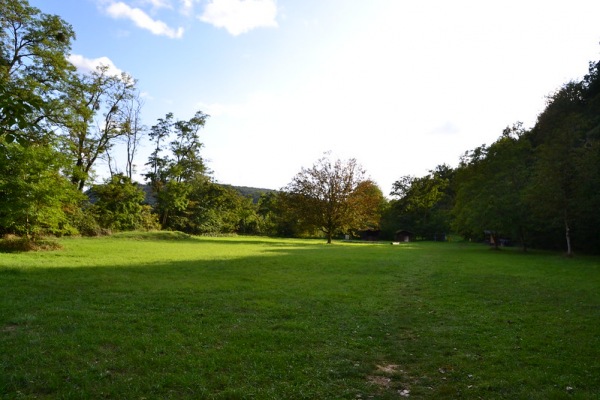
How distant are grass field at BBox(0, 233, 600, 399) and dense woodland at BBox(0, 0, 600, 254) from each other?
3.22m

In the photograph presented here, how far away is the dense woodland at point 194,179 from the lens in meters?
19.3

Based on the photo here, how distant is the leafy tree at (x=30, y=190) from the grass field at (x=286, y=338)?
5.43 m

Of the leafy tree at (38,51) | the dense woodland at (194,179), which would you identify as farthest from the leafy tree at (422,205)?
the leafy tree at (38,51)

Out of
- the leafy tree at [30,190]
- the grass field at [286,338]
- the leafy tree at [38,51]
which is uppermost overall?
the leafy tree at [38,51]

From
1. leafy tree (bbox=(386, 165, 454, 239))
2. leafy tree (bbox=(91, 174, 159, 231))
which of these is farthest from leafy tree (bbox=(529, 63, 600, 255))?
leafy tree (bbox=(386, 165, 454, 239))

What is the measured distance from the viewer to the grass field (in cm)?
507

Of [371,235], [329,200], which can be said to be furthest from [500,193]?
[371,235]

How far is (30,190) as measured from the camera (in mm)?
18359

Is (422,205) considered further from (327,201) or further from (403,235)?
(327,201)

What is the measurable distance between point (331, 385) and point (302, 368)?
0.65m

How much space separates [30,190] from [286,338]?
16643mm

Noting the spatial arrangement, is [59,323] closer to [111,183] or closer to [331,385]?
[331,385]

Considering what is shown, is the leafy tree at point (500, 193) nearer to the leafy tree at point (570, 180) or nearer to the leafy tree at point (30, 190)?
Result: the leafy tree at point (570, 180)

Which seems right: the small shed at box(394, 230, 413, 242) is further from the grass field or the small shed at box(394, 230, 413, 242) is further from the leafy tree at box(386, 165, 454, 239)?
the grass field
